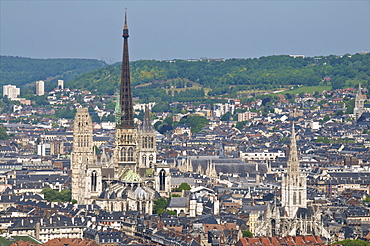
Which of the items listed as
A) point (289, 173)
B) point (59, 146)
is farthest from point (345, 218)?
point (59, 146)

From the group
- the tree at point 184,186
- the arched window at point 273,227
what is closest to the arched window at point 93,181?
the tree at point 184,186

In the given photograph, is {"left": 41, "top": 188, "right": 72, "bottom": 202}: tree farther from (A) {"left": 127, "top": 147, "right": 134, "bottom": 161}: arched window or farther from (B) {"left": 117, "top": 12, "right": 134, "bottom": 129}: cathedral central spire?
(B) {"left": 117, "top": 12, "right": 134, "bottom": 129}: cathedral central spire

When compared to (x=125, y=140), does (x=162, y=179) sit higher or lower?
lower

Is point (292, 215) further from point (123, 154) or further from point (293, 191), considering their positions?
point (123, 154)

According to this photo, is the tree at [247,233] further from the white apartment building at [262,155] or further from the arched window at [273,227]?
the white apartment building at [262,155]

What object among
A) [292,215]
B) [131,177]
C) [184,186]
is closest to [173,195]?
[184,186]

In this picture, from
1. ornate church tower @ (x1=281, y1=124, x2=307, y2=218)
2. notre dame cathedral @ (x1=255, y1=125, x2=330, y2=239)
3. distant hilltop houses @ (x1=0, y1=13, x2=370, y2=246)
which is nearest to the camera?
notre dame cathedral @ (x1=255, y1=125, x2=330, y2=239)

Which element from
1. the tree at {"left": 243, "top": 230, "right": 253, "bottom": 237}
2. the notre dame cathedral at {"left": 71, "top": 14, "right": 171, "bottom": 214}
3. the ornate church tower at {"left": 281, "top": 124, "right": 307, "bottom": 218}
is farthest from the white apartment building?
the tree at {"left": 243, "top": 230, "right": 253, "bottom": 237}
